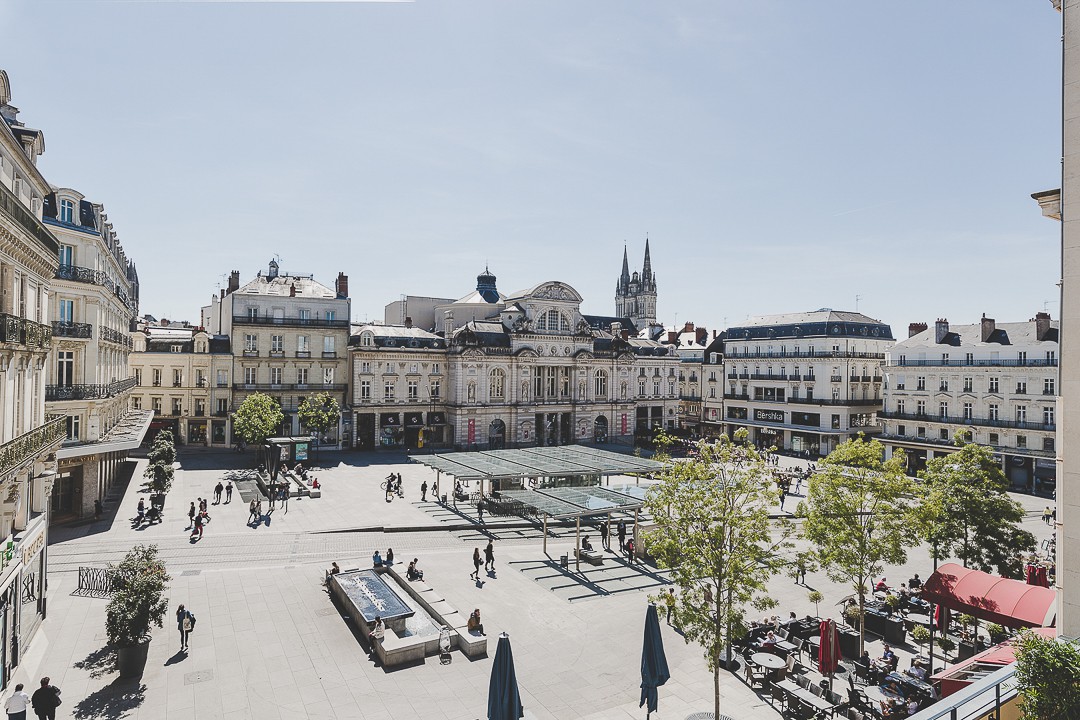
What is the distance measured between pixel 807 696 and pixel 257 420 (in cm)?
4130

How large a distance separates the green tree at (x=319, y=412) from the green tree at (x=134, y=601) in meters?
34.8

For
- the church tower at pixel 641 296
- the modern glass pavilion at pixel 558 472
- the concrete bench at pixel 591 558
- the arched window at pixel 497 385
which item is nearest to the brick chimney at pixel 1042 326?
the modern glass pavilion at pixel 558 472

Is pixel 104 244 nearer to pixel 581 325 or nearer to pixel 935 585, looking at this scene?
pixel 935 585

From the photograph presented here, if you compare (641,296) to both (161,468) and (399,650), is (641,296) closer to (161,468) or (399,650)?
(161,468)

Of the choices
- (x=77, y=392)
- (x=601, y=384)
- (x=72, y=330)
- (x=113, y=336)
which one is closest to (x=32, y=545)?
(x=77, y=392)

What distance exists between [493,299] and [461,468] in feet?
136

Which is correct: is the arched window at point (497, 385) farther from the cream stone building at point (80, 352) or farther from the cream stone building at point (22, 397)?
the cream stone building at point (22, 397)

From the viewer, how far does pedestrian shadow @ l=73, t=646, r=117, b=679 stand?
1745 centimetres

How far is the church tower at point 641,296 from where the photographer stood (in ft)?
468

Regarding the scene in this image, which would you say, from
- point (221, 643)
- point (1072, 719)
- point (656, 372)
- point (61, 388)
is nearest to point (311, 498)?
point (61, 388)

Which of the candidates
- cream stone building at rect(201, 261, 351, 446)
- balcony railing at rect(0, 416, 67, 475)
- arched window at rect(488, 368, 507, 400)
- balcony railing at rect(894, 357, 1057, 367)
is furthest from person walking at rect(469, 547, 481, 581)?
balcony railing at rect(894, 357, 1057, 367)

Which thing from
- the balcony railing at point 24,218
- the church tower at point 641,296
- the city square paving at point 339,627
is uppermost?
the church tower at point 641,296

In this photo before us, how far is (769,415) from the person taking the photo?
229 ft

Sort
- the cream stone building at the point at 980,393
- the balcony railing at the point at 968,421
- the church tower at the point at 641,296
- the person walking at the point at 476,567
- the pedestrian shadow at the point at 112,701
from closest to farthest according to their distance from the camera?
the pedestrian shadow at the point at 112,701
the person walking at the point at 476,567
the balcony railing at the point at 968,421
the cream stone building at the point at 980,393
the church tower at the point at 641,296
